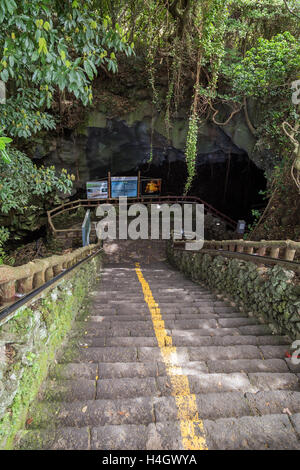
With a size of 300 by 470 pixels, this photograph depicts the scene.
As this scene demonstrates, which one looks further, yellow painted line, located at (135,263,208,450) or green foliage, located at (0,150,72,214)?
green foliage, located at (0,150,72,214)

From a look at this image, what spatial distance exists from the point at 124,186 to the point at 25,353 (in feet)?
38.3

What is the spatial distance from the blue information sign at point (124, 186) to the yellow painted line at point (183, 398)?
1048 cm

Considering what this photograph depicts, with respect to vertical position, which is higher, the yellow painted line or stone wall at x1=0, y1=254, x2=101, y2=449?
stone wall at x1=0, y1=254, x2=101, y2=449

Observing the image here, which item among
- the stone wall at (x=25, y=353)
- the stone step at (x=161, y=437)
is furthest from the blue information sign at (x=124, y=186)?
the stone step at (x=161, y=437)

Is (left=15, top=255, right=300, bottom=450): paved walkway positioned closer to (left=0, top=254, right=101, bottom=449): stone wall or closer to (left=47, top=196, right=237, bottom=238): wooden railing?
(left=0, top=254, right=101, bottom=449): stone wall

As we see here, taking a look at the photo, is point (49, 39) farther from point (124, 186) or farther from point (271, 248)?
point (124, 186)

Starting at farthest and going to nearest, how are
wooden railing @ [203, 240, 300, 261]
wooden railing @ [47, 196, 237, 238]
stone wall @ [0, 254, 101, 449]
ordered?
wooden railing @ [47, 196, 237, 238] → wooden railing @ [203, 240, 300, 261] → stone wall @ [0, 254, 101, 449]

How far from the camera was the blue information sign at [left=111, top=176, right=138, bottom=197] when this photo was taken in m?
12.9

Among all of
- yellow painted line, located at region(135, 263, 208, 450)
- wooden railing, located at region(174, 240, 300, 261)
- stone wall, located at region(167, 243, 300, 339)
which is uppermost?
wooden railing, located at region(174, 240, 300, 261)

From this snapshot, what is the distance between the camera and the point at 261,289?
3.59 meters

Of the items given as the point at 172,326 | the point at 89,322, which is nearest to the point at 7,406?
the point at 89,322

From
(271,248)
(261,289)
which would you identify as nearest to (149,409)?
(261,289)

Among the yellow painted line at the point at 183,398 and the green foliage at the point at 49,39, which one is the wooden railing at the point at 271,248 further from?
the green foliage at the point at 49,39

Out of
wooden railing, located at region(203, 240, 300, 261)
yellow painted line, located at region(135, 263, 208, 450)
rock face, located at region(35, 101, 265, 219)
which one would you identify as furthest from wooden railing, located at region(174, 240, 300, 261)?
rock face, located at region(35, 101, 265, 219)
